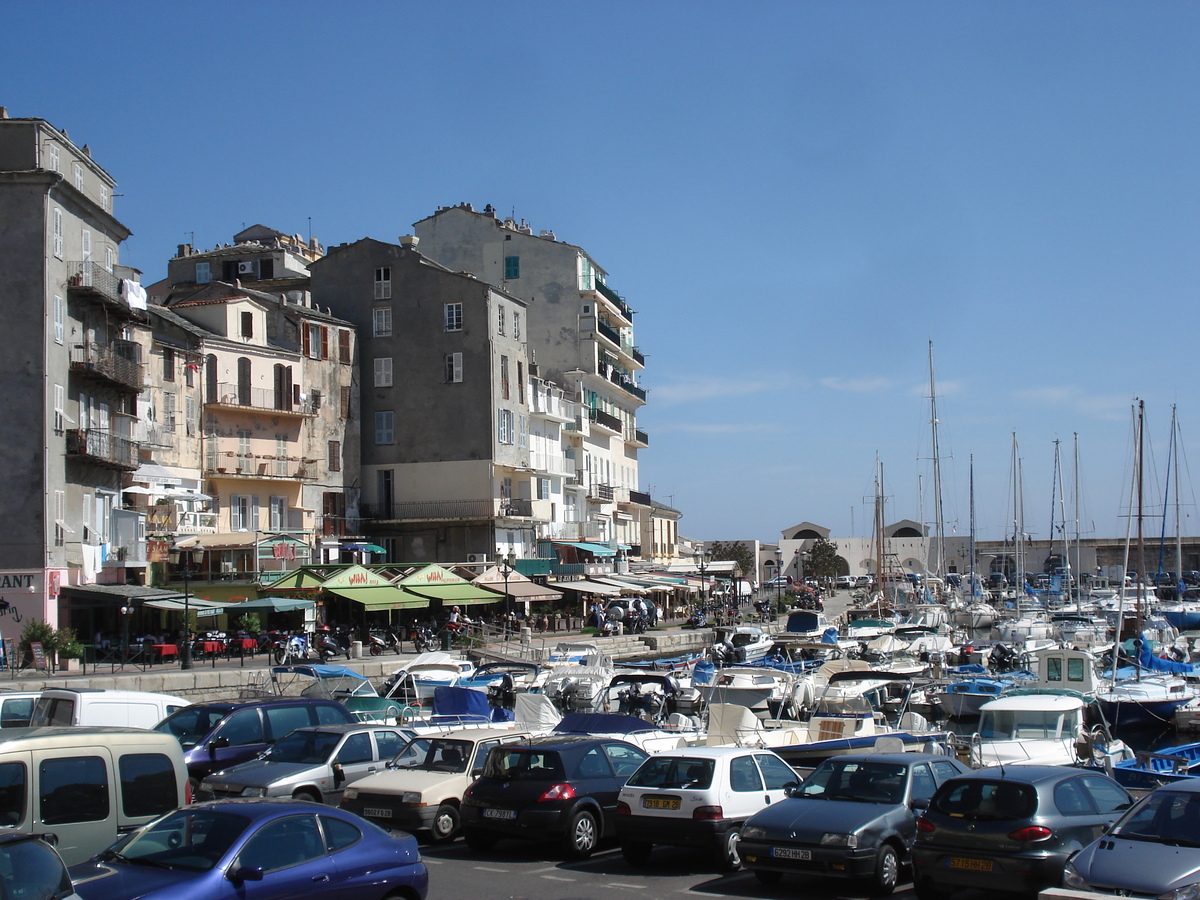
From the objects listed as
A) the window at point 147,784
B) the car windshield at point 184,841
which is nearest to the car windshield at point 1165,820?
the car windshield at point 184,841

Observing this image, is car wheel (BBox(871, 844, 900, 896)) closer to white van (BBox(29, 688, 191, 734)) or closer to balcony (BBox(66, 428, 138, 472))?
white van (BBox(29, 688, 191, 734))

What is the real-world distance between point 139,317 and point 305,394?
14.1 m

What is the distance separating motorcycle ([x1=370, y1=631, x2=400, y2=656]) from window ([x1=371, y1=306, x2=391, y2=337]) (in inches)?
798

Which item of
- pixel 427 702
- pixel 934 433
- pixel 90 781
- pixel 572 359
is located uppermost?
pixel 572 359

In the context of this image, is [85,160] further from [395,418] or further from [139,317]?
[395,418]

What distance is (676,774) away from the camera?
14.5 meters

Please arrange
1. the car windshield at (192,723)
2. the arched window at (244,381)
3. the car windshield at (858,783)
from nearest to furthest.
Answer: the car windshield at (858,783) → the car windshield at (192,723) → the arched window at (244,381)

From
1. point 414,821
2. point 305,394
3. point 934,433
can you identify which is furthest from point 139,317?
point 934,433

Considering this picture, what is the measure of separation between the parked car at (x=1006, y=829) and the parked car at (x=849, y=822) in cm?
63

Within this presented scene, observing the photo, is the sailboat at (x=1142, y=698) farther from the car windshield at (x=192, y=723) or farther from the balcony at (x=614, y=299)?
the balcony at (x=614, y=299)

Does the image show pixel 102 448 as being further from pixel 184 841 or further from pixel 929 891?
pixel 929 891

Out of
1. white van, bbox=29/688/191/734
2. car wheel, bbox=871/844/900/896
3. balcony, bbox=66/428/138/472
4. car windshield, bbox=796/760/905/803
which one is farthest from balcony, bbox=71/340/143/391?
car wheel, bbox=871/844/900/896

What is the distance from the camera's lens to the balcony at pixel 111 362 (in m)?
40.8

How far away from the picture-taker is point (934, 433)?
72.5 m
